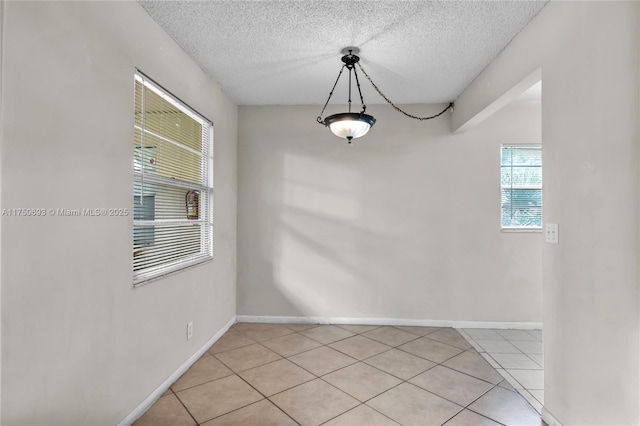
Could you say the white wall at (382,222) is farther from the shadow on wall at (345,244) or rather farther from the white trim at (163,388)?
the white trim at (163,388)

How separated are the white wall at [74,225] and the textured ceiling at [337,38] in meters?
0.36

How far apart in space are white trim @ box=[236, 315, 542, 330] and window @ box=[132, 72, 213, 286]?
1180 mm

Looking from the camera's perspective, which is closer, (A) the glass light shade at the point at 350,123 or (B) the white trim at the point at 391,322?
(A) the glass light shade at the point at 350,123

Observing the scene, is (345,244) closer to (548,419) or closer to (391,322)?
(391,322)

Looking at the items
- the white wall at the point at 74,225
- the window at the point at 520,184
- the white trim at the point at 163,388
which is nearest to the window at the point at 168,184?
the white wall at the point at 74,225

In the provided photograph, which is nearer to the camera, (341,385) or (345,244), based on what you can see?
(341,385)

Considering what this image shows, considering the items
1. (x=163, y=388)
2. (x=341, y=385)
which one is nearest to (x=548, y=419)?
(x=341, y=385)

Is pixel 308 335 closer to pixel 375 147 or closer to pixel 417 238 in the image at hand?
pixel 417 238

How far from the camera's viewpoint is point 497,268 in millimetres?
3748

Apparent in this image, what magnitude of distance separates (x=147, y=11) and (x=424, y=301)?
365 cm

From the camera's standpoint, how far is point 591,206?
1686 mm

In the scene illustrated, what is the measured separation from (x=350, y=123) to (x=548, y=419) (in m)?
2.32

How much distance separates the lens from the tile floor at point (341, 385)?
206 cm

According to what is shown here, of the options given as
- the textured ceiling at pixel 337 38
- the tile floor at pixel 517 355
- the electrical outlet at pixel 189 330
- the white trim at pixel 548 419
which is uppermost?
the textured ceiling at pixel 337 38
